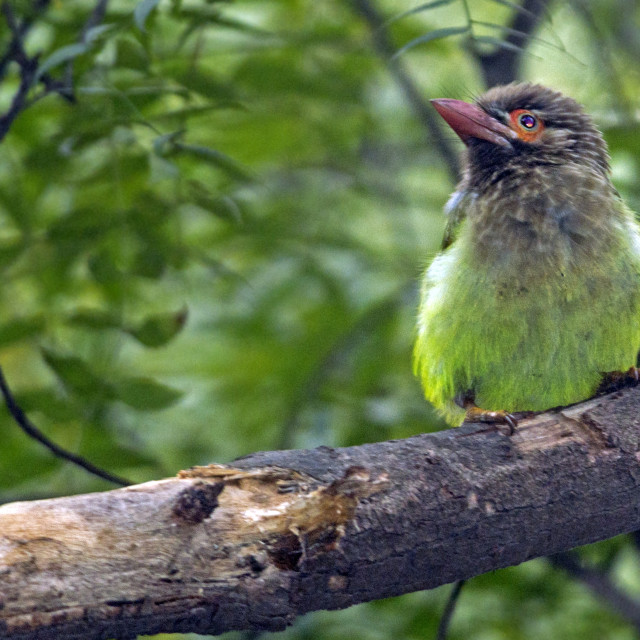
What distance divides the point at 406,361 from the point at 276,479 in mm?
3018

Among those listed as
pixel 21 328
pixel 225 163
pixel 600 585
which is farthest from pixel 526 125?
pixel 21 328

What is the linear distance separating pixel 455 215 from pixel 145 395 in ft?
5.82

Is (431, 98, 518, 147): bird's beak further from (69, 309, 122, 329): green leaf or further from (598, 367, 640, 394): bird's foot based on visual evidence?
(69, 309, 122, 329): green leaf

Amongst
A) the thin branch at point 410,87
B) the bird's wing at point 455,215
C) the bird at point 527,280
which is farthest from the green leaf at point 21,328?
the thin branch at point 410,87

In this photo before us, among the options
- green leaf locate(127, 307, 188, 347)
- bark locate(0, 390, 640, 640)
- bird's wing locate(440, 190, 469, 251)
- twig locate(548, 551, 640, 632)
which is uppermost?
bird's wing locate(440, 190, 469, 251)

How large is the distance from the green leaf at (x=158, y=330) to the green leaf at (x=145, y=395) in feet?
0.52

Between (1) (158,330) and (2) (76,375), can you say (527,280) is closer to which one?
(1) (158,330)

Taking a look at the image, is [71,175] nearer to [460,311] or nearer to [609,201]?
[460,311]

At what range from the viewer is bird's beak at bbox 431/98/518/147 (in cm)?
434

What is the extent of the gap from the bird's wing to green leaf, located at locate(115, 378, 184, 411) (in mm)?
1601

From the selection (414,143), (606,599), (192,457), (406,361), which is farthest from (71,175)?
(606,599)

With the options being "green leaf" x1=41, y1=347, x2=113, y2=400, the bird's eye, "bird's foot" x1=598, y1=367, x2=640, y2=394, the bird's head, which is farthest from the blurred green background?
"bird's foot" x1=598, y1=367, x2=640, y2=394

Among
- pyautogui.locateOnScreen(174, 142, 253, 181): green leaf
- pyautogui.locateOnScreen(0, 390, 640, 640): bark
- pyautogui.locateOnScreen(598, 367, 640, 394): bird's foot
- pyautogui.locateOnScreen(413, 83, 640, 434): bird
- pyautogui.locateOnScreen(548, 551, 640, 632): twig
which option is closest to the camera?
pyautogui.locateOnScreen(0, 390, 640, 640): bark

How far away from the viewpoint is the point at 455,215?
437 centimetres
